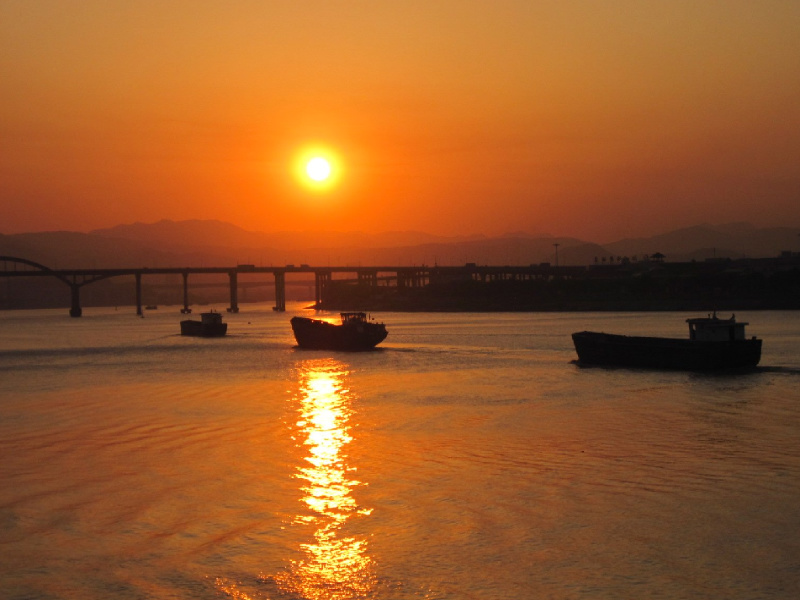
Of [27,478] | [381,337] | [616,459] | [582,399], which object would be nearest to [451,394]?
[582,399]

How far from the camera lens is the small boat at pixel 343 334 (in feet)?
256

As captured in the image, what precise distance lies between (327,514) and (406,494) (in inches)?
86.5

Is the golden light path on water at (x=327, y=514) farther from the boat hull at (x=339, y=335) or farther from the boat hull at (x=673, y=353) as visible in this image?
the boat hull at (x=339, y=335)

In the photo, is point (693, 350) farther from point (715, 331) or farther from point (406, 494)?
point (406, 494)

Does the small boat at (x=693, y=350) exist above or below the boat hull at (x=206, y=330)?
above

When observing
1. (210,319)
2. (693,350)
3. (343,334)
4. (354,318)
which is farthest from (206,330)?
(693,350)

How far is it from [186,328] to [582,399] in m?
89.8

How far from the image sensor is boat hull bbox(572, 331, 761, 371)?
A: 48.8 m

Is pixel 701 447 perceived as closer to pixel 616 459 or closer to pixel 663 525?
pixel 616 459

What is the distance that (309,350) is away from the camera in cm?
8219

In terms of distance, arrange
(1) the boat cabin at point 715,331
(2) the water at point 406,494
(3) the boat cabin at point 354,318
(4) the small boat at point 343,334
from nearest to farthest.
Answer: (2) the water at point 406,494 → (1) the boat cabin at point 715,331 → (4) the small boat at point 343,334 → (3) the boat cabin at point 354,318

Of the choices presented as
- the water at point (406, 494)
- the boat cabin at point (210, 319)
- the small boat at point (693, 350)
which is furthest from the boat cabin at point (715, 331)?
the boat cabin at point (210, 319)

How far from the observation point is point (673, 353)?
50125mm

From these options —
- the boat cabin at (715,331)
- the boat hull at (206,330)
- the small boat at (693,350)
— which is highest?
Result: the boat cabin at (715,331)
